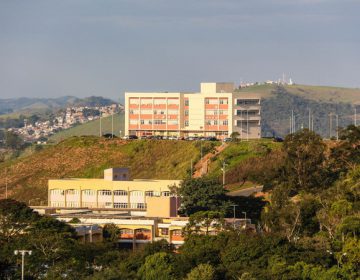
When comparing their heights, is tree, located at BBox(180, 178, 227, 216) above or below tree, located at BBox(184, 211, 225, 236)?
above

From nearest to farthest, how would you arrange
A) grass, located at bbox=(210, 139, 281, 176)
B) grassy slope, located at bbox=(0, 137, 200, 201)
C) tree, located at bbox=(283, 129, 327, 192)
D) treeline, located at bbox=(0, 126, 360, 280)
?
treeline, located at bbox=(0, 126, 360, 280) < tree, located at bbox=(283, 129, 327, 192) < grass, located at bbox=(210, 139, 281, 176) < grassy slope, located at bbox=(0, 137, 200, 201)

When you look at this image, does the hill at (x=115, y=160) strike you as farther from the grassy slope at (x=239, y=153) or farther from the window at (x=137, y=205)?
the window at (x=137, y=205)

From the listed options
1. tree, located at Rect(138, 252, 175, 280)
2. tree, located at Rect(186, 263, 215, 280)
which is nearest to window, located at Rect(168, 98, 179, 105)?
tree, located at Rect(138, 252, 175, 280)

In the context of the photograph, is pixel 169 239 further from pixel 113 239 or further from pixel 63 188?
pixel 63 188

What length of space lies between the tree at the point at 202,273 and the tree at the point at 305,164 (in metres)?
41.9

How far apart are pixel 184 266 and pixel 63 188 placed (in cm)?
5969

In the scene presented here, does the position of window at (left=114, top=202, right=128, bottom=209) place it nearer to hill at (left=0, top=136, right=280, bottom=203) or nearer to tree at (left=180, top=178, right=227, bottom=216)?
tree at (left=180, top=178, right=227, bottom=216)

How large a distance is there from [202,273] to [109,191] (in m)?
58.9

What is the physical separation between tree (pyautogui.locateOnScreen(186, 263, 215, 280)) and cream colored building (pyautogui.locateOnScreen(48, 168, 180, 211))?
49.0 m

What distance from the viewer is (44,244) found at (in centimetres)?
9412

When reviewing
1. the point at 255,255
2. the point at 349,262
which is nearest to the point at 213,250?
the point at 255,255

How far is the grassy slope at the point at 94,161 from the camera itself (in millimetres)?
175125

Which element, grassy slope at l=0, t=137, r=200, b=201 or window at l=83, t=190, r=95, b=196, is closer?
window at l=83, t=190, r=95, b=196

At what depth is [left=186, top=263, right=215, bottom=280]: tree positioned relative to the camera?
87125mm
